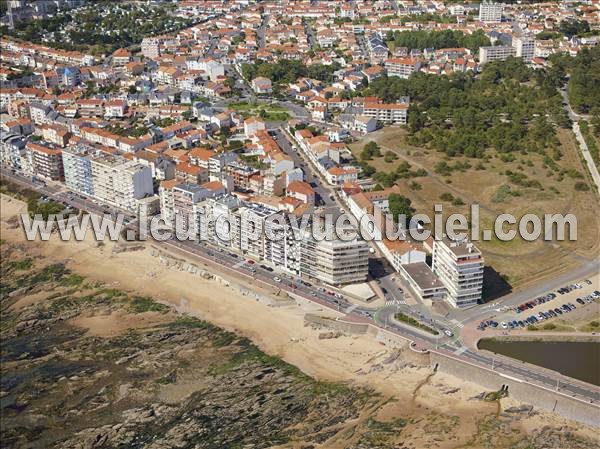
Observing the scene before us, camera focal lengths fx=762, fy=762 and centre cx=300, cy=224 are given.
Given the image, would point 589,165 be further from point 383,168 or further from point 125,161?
point 125,161

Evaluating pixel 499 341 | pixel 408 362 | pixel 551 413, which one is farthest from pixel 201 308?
pixel 551 413

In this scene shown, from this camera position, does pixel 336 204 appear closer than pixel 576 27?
Yes

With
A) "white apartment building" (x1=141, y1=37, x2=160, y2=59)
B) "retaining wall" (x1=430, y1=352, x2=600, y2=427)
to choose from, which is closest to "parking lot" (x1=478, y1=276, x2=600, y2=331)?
"retaining wall" (x1=430, y1=352, x2=600, y2=427)

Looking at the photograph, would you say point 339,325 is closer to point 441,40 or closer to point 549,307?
point 549,307

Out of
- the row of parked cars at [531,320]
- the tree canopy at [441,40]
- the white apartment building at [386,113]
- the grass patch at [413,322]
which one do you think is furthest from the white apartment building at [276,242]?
the tree canopy at [441,40]

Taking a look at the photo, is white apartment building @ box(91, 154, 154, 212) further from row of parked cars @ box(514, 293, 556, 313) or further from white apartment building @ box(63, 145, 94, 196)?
row of parked cars @ box(514, 293, 556, 313)
